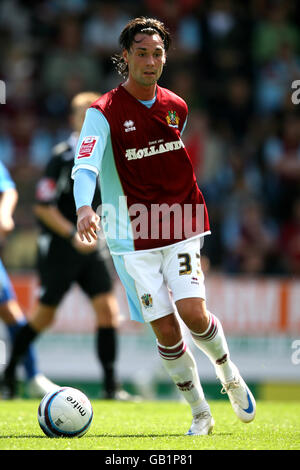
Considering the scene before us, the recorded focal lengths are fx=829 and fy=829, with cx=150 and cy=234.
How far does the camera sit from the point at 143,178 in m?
5.08

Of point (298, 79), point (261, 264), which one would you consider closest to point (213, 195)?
point (261, 264)

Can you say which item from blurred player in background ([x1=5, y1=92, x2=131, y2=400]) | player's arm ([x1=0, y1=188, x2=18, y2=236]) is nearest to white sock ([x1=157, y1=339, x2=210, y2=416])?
player's arm ([x1=0, y1=188, x2=18, y2=236])

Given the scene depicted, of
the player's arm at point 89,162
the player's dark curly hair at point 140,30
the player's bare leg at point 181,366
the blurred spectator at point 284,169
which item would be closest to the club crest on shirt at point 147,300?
the player's bare leg at point 181,366

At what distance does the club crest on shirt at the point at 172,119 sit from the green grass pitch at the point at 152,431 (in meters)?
1.91

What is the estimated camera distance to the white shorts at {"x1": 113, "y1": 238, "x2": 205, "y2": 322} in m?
4.98

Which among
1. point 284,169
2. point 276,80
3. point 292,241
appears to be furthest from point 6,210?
point 276,80

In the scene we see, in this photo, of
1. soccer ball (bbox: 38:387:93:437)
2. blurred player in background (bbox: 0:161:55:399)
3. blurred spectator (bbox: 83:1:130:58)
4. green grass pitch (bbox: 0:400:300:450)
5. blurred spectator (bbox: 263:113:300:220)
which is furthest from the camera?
blurred spectator (bbox: 83:1:130:58)

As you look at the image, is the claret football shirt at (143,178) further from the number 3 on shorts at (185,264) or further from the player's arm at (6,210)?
the player's arm at (6,210)

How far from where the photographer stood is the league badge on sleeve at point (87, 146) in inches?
191

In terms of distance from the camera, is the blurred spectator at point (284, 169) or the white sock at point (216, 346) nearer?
the white sock at point (216, 346)

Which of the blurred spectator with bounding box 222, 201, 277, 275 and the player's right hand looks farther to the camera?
the blurred spectator with bounding box 222, 201, 277, 275

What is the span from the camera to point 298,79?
13328mm

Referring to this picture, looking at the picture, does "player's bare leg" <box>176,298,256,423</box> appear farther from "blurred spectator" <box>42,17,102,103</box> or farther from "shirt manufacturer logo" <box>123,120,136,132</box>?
"blurred spectator" <box>42,17,102,103</box>
